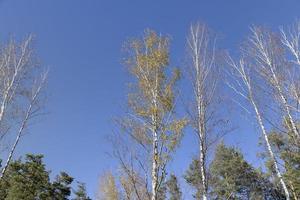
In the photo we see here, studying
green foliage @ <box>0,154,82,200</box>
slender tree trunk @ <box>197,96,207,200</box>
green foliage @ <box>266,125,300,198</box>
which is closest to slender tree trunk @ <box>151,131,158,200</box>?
slender tree trunk @ <box>197,96,207,200</box>

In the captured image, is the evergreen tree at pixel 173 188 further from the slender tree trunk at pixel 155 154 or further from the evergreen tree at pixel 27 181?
the slender tree trunk at pixel 155 154

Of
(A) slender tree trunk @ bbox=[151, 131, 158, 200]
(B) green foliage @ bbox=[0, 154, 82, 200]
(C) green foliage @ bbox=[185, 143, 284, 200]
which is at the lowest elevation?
(A) slender tree trunk @ bbox=[151, 131, 158, 200]

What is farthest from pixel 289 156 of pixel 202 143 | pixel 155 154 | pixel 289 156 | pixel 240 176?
pixel 155 154

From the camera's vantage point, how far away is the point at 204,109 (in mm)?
10453

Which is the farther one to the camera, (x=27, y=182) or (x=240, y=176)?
(x=240, y=176)

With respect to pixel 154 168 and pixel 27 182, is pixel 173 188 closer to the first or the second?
pixel 27 182

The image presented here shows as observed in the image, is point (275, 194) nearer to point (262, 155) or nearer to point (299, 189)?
point (262, 155)

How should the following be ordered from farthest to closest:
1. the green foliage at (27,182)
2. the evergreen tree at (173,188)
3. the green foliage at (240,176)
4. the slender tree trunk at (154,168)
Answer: the evergreen tree at (173,188) < the green foliage at (240,176) < the green foliage at (27,182) < the slender tree trunk at (154,168)

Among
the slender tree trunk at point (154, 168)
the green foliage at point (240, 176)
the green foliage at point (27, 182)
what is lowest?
the slender tree trunk at point (154, 168)

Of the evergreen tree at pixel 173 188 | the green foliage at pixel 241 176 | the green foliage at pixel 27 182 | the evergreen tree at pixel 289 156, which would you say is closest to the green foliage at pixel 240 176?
the green foliage at pixel 241 176

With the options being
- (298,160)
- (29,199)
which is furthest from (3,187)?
(298,160)

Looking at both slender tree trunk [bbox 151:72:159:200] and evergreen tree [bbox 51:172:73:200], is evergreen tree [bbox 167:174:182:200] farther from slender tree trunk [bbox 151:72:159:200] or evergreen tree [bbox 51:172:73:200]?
slender tree trunk [bbox 151:72:159:200]

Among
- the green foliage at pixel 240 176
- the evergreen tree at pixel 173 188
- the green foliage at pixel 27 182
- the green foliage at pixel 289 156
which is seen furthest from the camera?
the evergreen tree at pixel 173 188

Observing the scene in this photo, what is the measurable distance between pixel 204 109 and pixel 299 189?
30.0 feet
